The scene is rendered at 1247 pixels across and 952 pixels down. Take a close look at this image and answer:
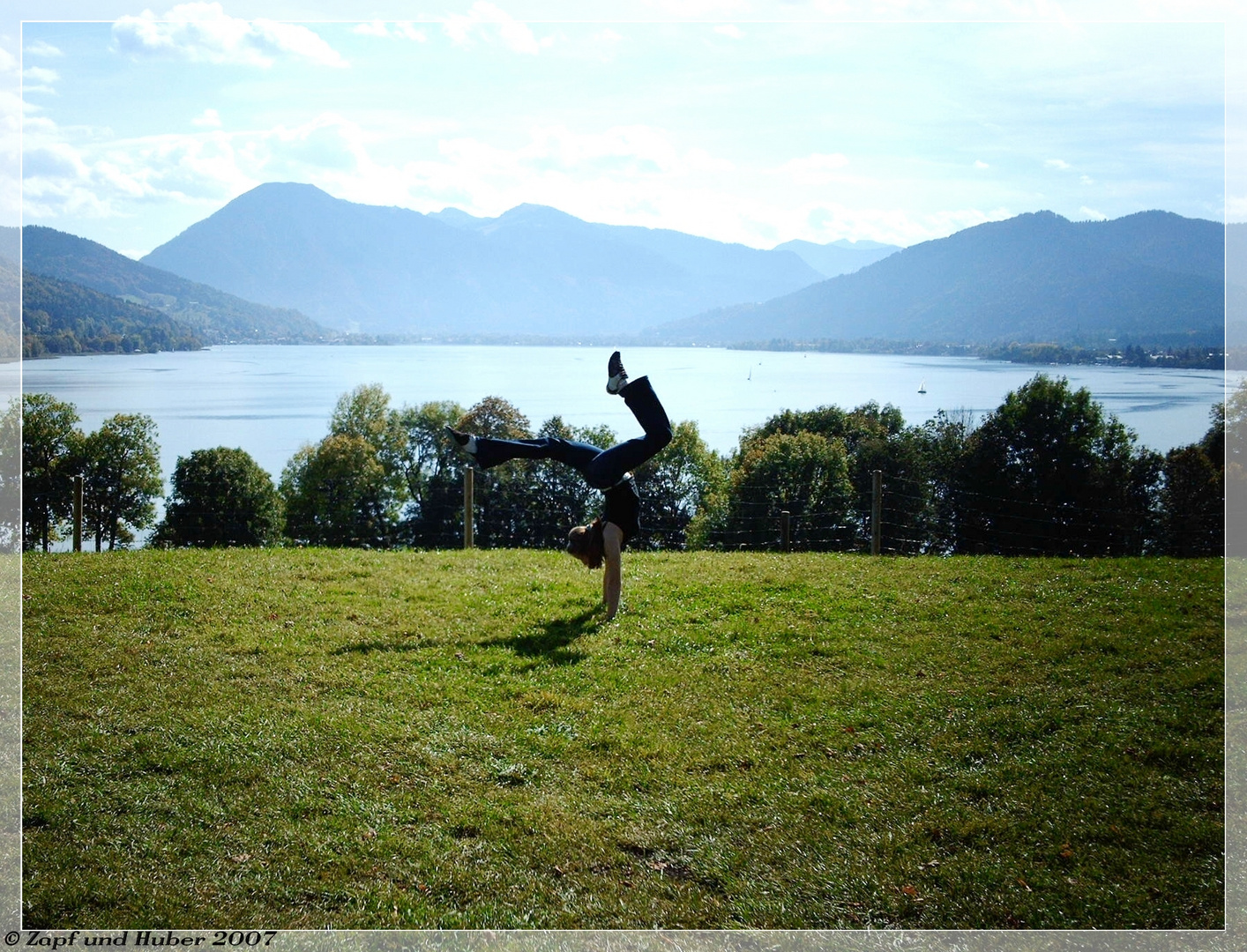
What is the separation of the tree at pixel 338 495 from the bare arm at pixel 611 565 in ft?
122

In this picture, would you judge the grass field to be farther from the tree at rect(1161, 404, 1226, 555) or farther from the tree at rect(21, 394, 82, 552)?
the tree at rect(21, 394, 82, 552)

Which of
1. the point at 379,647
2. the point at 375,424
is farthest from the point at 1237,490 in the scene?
the point at 375,424

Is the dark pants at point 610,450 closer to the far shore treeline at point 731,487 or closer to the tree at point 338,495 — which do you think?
the far shore treeline at point 731,487

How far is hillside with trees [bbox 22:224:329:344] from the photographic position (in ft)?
61.7

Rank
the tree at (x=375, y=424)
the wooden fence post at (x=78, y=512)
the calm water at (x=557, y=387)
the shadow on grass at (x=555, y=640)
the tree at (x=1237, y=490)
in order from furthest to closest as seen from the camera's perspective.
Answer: the tree at (x=375, y=424)
the calm water at (x=557, y=387)
the wooden fence post at (x=78, y=512)
the tree at (x=1237, y=490)
the shadow on grass at (x=555, y=640)

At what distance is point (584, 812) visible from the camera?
5.86 meters

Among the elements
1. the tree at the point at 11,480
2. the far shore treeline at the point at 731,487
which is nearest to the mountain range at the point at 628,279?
the tree at the point at 11,480

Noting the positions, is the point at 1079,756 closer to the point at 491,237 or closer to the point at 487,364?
the point at 487,364

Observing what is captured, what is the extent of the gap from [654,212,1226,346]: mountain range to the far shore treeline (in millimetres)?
5099

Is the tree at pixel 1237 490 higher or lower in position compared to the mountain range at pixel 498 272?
lower

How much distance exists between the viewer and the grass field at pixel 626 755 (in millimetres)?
5016

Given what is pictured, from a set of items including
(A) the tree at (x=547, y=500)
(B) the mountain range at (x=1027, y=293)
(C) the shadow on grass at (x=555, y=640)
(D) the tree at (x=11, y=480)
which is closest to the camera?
(C) the shadow on grass at (x=555, y=640)

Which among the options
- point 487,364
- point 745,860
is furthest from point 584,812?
point 487,364

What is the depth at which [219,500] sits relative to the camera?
129ft
